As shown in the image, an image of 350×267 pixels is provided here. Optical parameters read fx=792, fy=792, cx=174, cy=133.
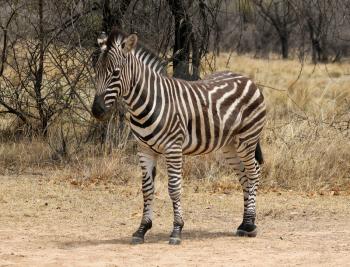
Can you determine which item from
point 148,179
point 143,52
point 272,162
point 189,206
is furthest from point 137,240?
point 272,162

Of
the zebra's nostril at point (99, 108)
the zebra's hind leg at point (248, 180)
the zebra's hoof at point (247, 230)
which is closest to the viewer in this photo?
the zebra's nostril at point (99, 108)

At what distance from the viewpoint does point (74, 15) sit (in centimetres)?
1192

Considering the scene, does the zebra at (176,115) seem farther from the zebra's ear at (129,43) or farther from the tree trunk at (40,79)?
the tree trunk at (40,79)

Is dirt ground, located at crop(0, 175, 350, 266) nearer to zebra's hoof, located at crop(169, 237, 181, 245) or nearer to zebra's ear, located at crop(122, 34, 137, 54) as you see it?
zebra's hoof, located at crop(169, 237, 181, 245)

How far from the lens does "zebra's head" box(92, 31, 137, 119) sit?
7.13 m

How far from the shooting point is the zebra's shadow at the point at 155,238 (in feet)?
24.3

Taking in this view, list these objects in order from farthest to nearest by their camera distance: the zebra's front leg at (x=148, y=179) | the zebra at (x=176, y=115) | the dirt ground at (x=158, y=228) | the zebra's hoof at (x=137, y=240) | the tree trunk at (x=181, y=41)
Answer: the tree trunk at (x=181, y=41)
the zebra's front leg at (x=148, y=179)
the zebra's hoof at (x=137, y=240)
the zebra at (x=176, y=115)
the dirt ground at (x=158, y=228)

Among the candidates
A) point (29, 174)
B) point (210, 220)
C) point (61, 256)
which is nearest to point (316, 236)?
point (210, 220)

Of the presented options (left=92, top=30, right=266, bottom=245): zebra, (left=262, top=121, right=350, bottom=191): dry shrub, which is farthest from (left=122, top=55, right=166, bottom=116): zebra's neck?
(left=262, top=121, right=350, bottom=191): dry shrub

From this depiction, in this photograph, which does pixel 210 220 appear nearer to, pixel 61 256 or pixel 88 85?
pixel 61 256

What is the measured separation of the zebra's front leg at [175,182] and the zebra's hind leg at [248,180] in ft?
2.58

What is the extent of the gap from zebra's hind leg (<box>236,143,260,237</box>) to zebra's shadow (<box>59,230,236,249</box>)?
22 cm

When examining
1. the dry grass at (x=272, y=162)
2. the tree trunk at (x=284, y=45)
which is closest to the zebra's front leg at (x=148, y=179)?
the dry grass at (x=272, y=162)

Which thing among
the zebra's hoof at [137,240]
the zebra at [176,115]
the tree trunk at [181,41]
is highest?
the tree trunk at [181,41]
